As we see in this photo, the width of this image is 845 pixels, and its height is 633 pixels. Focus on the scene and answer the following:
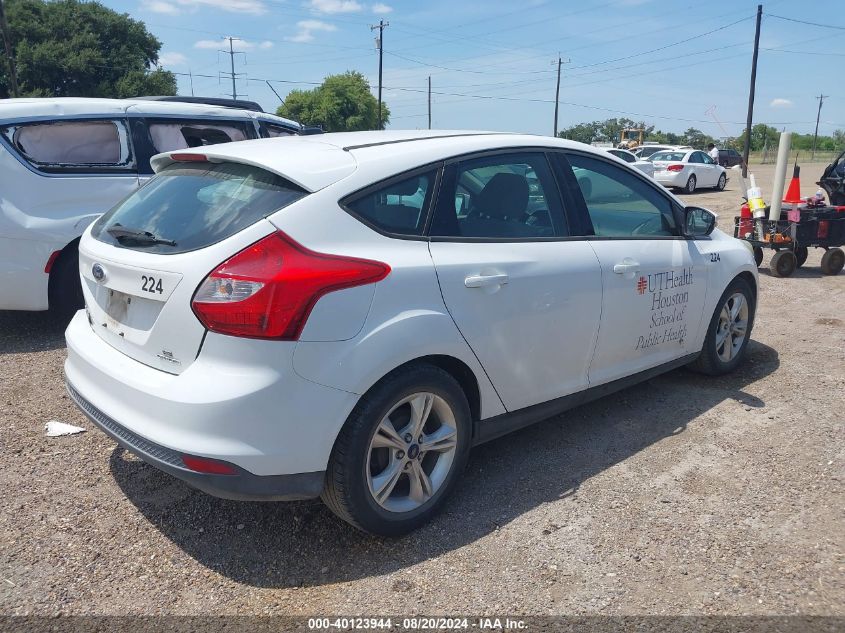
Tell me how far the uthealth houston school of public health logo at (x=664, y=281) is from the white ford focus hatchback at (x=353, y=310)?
34mm

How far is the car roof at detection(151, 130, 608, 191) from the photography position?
2.86 meters

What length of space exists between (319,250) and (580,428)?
2249 millimetres

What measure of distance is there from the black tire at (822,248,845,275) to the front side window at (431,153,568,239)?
698 cm

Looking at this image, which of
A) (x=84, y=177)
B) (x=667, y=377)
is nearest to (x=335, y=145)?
(x=667, y=377)

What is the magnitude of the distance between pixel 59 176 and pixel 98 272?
3.11m

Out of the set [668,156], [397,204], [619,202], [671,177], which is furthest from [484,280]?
[668,156]

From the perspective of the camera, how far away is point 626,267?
3.85 metres

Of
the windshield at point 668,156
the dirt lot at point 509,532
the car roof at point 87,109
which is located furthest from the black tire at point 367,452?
the windshield at point 668,156

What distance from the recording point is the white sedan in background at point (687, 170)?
2291 centimetres

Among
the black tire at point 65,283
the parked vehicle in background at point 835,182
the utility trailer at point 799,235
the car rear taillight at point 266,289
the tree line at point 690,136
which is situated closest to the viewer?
the car rear taillight at point 266,289

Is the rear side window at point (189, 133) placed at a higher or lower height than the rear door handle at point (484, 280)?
higher

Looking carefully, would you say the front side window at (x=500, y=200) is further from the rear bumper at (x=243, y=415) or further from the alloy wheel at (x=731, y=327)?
the alloy wheel at (x=731, y=327)

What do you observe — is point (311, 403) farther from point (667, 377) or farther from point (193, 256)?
point (667, 377)

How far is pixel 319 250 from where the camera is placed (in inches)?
104
